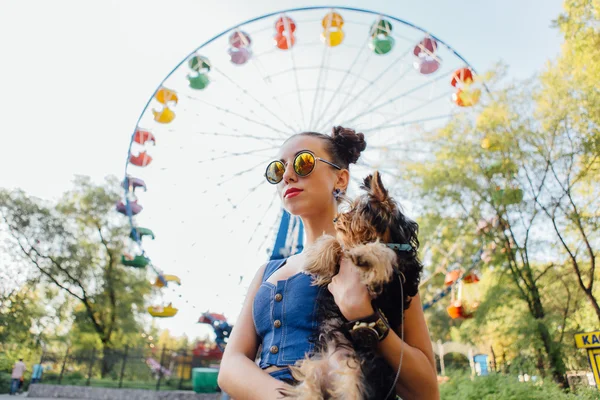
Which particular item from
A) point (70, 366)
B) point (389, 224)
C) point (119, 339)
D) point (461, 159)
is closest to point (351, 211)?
point (389, 224)

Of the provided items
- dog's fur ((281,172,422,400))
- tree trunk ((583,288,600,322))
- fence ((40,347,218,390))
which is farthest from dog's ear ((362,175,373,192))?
→ fence ((40,347,218,390))

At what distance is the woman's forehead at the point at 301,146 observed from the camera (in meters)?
2.05

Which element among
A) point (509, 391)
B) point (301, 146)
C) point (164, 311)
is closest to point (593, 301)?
point (509, 391)

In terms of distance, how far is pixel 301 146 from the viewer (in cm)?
207

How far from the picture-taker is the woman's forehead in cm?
205

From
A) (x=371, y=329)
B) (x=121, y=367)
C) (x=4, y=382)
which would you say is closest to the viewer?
(x=371, y=329)

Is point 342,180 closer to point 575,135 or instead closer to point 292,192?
point 292,192

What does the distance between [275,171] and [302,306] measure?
72 cm

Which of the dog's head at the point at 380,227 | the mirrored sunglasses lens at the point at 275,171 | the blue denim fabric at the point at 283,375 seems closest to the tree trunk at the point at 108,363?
the mirrored sunglasses lens at the point at 275,171

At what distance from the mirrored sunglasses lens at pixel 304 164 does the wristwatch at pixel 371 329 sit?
2.64 feet

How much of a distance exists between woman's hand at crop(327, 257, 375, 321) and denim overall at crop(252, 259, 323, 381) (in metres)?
0.21

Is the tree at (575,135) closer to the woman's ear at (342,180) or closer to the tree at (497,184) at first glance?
the tree at (497,184)

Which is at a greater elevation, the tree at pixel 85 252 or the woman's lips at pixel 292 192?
the tree at pixel 85 252

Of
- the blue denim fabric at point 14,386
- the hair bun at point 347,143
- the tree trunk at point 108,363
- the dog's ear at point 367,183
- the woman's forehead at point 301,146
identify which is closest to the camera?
the dog's ear at point 367,183
